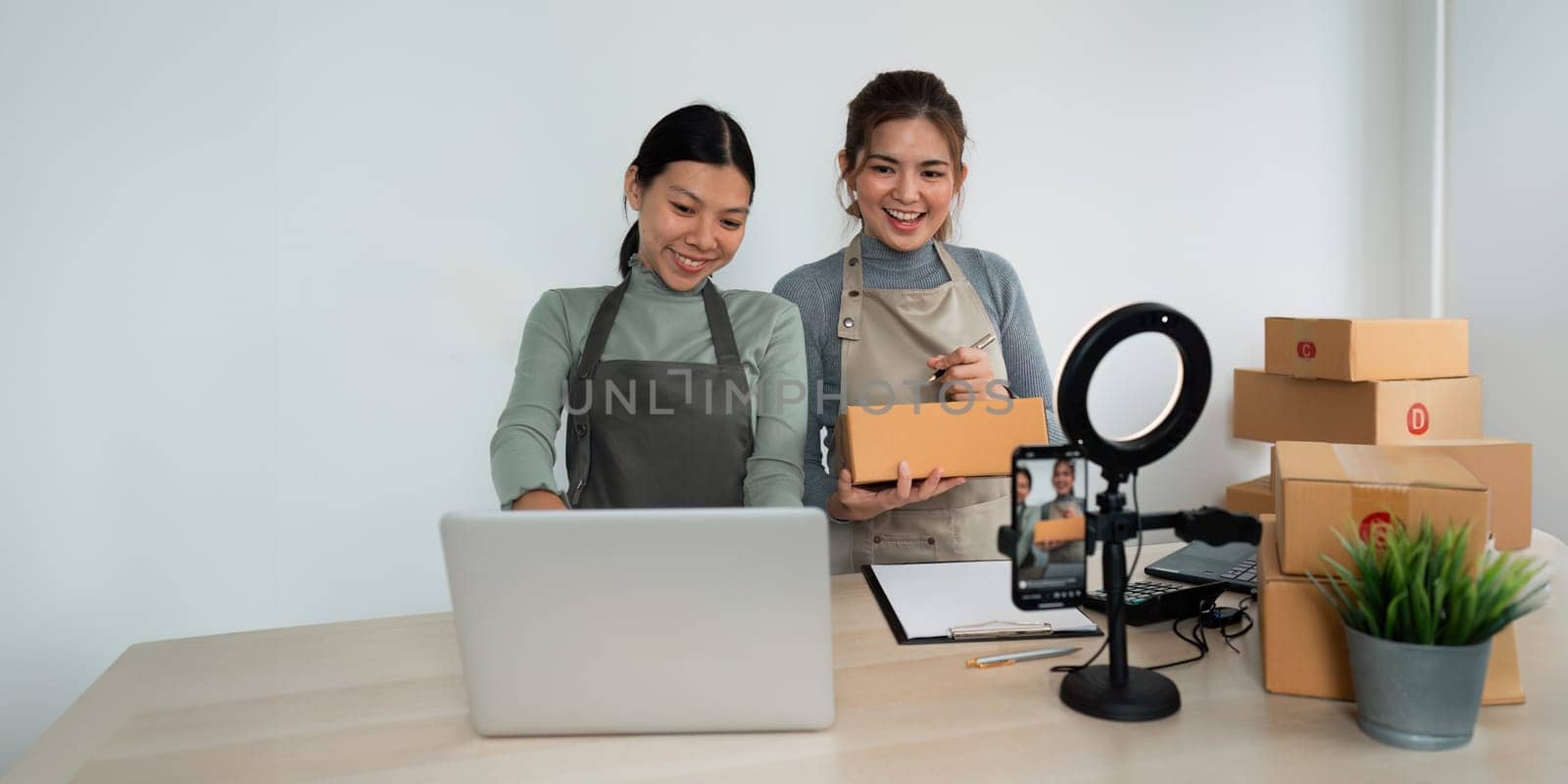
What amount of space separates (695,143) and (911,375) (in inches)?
24.5

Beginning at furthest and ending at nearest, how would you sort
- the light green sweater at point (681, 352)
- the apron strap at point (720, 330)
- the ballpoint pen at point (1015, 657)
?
the apron strap at point (720, 330) → the light green sweater at point (681, 352) → the ballpoint pen at point (1015, 657)

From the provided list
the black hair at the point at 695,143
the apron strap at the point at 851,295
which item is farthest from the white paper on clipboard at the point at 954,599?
the black hair at the point at 695,143

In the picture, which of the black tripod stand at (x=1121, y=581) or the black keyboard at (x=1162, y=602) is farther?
the black keyboard at (x=1162, y=602)

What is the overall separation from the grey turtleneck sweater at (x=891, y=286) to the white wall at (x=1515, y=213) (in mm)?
1901

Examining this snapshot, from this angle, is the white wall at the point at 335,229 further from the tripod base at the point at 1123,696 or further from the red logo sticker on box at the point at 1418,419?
the tripod base at the point at 1123,696

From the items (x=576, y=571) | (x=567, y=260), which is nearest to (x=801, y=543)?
(x=576, y=571)

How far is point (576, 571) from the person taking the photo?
985 mm

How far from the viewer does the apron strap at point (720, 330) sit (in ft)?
5.86

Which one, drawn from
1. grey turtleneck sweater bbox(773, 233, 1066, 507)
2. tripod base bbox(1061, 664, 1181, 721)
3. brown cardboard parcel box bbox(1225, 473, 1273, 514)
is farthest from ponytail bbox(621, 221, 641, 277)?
brown cardboard parcel box bbox(1225, 473, 1273, 514)

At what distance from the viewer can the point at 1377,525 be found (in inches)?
43.8

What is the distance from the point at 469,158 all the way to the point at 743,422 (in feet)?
4.31

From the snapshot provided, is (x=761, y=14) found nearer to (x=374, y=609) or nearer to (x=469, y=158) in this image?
(x=469, y=158)

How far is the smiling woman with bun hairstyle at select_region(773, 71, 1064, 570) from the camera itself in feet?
6.33

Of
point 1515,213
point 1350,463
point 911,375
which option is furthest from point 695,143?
point 1515,213
